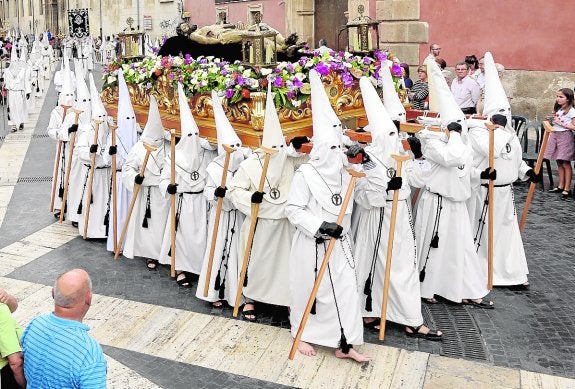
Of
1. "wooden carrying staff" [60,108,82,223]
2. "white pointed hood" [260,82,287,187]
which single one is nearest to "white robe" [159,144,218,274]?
"white pointed hood" [260,82,287,187]

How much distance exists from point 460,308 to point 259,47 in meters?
3.28

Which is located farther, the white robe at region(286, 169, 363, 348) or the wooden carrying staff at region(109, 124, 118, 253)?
the wooden carrying staff at region(109, 124, 118, 253)

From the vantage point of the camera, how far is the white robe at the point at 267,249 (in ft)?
19.9

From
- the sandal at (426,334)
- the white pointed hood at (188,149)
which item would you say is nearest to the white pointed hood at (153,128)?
the white pointed hood at (188,149)

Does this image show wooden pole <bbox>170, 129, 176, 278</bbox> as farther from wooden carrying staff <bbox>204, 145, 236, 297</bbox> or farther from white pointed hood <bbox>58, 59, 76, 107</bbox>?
white pointed hood <bbox>58, 59, 76, 107</bbox>

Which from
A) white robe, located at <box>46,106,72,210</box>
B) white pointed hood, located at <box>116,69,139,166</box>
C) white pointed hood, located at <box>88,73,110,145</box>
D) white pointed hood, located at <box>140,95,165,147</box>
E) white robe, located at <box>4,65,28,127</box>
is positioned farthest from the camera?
white robe, located at <box>4,65,28,127</box>

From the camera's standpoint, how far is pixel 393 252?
227 inches

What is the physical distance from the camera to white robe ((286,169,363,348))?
528 centimetres

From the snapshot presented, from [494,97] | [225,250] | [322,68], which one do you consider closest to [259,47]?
[322,68]

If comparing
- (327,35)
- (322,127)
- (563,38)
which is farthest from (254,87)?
(327,35)

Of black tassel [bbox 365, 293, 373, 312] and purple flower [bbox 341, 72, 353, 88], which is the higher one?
purple flower [bbox 341, 72, 353, 88]

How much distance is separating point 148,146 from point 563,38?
9.88m

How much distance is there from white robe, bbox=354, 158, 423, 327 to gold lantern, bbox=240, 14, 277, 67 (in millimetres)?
2069

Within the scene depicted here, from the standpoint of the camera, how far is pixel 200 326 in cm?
598
